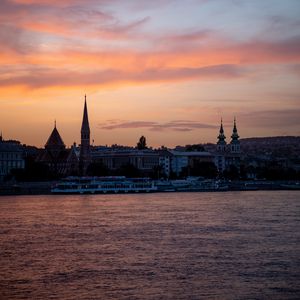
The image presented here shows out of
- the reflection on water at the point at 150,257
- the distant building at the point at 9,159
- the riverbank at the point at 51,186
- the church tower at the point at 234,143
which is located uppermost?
the church tower at the point at 234,143

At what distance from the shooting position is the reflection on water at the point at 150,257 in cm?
1664

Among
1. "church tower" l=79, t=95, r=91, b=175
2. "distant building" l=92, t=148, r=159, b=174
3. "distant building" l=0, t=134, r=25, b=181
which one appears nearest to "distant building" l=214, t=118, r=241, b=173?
"distant building" l=92, t=148, r=159, b=174

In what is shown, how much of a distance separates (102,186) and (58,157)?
22.0 meters

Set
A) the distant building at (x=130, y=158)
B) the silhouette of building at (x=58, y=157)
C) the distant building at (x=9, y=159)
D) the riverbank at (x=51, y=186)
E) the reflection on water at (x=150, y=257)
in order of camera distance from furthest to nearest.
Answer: the distant building at (x=130, y=158)
the silhouette of building at (x=58, y=157)
the distant building at (x=9, y=159)
the riverbank at (x=51, y=186)
the reflection on water at (x=150, y=257)

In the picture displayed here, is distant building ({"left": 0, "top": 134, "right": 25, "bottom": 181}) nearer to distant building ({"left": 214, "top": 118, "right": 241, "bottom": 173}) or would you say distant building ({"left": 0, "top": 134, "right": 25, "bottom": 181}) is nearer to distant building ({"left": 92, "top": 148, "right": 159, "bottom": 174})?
distant building ({"left": 92, "top": 148, "right": 159, "bottom": 174})

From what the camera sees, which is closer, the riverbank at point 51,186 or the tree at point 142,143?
the riverbank at point 51,186

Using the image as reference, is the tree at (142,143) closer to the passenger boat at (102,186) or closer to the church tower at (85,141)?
the church tower at (85,141)

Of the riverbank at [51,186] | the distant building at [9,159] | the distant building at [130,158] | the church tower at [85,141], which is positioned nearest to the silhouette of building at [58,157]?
the church tower at [85,141]

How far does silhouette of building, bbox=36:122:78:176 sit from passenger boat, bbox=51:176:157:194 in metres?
16.9

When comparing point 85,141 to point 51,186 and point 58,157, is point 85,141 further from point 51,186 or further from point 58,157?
point 51,186

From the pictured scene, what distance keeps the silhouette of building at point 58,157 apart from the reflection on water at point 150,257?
52177mm

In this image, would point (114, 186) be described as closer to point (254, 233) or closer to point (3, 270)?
point (254, 233)

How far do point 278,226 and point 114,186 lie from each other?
37.8m

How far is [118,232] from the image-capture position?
27250 millimetres
